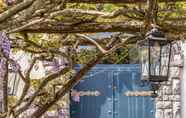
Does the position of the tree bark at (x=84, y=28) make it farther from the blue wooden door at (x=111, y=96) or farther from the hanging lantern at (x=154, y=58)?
the blue wooden door at (x=111, y=96)

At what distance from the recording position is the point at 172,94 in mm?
8578

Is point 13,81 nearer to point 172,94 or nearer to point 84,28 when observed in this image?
point 172,94

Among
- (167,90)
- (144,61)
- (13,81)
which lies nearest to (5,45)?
(144,61)

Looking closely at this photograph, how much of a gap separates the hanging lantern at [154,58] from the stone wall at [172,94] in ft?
13.0

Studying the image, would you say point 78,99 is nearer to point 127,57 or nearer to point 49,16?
point 127,57

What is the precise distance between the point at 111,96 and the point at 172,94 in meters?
0.77

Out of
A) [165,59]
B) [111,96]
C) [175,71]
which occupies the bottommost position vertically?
[111,96]

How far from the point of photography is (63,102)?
27.6ft

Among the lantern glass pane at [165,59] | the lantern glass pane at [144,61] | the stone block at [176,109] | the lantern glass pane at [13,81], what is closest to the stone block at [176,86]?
the stone block at [176,109]

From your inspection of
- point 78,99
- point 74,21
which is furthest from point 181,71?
point 74,21

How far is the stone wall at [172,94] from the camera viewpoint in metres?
8.53

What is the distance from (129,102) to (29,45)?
3691 millimetres

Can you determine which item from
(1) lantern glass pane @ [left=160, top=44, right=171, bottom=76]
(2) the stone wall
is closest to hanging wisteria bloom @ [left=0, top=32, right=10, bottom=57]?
(1) lantern glass pane @ [left=160, top=44, right=171, bottom=76]

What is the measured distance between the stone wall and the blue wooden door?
0.15 m
